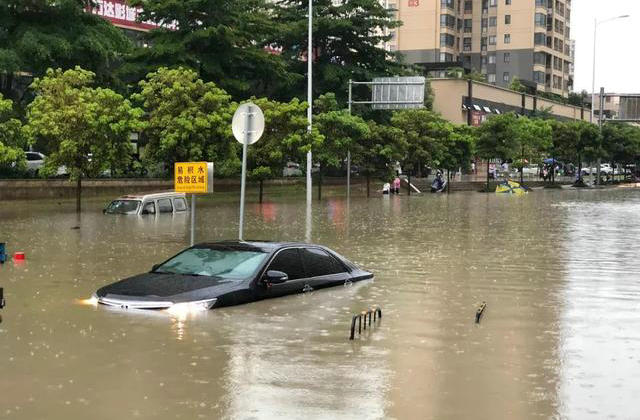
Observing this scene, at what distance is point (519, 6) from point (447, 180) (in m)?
60.3

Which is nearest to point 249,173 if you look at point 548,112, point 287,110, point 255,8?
point 287,110

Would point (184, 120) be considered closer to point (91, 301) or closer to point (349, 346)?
point (91, 301)

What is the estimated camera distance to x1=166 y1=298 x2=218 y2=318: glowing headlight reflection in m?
9.87

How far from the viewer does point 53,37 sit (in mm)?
39062

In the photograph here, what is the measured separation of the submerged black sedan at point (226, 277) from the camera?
10141 millimetres

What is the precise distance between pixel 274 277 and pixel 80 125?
2044 cm

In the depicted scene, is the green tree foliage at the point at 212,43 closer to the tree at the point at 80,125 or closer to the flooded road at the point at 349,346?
the tree at the point at 80,125

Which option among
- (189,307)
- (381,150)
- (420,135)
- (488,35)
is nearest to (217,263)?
(189,307)

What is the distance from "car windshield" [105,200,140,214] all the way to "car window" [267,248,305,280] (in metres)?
18.0

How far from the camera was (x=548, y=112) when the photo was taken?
334ft

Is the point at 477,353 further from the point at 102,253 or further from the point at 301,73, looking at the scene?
the point at 301,73

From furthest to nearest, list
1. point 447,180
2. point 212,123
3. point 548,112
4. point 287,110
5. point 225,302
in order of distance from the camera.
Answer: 1. point 548,112
2. point 447,180
3. point 287,110
4. point 212,123
5. point 225,302

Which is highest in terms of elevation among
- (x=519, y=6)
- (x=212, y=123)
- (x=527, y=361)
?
(x=519, y=6)

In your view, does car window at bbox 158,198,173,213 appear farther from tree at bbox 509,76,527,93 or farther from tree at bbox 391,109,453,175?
tree at bbox 509,76,527,93
